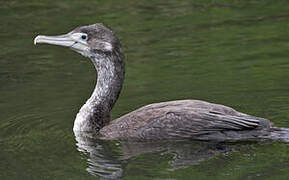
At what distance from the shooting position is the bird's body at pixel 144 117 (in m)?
9.32

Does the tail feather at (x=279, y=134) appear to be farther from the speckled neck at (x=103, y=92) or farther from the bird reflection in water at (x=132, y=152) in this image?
the speckled neck at (x=103, y=92)

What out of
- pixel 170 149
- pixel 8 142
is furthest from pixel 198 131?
pixel 8 142

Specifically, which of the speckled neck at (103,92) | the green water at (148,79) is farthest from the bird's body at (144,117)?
the green water at (148,79)

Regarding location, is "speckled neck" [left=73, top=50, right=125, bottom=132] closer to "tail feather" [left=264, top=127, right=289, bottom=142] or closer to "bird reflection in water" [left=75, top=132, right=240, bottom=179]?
"bird reflection in water" [left=75, top=132, right=240, bottom=179]

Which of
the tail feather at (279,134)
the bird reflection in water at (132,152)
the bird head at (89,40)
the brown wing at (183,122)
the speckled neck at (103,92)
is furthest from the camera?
the speckled neck at (103,92)

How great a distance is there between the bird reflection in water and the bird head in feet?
4.13

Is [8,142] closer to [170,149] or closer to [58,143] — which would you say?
[58,143]

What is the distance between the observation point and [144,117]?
966 centimetres

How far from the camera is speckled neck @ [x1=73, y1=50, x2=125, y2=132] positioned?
33.4ft

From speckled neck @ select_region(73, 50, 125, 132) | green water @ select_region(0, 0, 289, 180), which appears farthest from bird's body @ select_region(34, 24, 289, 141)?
green water @ select_region(0, 0, 289, 180)

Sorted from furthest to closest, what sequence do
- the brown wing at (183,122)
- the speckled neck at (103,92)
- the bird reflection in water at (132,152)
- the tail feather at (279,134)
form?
the speckled neck at (103,92), the brown wing at (183,122), the tail feather at (279,134), the bird reflection in water at (132,152)

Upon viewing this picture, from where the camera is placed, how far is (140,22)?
1631 centimetres

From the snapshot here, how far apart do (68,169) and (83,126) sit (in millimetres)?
1583

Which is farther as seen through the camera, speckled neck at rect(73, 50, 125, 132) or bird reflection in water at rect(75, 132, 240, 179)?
speckled neck at rect(73, 50, 125, 132)
